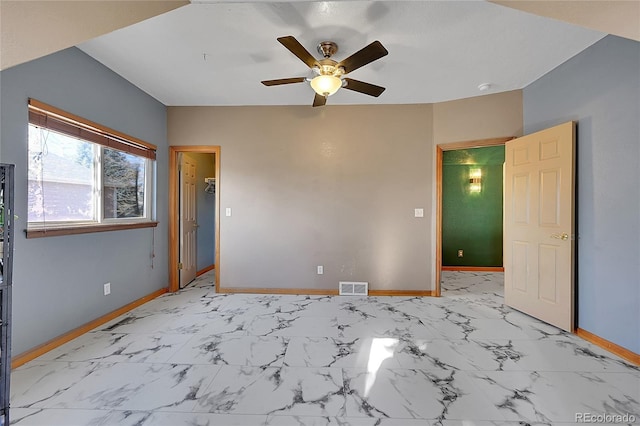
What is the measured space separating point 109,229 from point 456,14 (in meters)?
3.61

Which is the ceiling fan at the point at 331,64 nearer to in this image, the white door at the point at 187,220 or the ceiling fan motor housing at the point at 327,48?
the ceiling fan motor housing at the point at 327,48

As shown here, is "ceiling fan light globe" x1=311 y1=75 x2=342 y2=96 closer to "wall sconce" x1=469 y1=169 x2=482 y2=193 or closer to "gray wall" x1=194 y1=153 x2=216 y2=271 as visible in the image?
"gray wall" x1=194 y1=153 x2=216 y2=271

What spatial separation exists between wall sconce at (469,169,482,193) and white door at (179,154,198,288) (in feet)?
17.1

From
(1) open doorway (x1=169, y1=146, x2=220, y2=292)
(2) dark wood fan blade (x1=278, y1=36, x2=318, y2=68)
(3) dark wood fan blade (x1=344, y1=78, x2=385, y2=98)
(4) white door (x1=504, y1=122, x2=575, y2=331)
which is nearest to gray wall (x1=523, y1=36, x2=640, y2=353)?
(4) white door (x1=504, y1=122, x2=575, y2=331)

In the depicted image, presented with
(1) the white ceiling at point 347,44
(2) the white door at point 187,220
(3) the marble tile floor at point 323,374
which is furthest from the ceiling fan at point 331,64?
(2) the white door at point 187,220

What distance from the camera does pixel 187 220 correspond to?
3.77 m

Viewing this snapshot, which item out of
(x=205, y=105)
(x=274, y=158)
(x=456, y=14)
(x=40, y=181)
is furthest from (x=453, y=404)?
(x=205, y=105)

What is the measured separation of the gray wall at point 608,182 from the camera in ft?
6.26

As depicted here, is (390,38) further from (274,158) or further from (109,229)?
(109,229)

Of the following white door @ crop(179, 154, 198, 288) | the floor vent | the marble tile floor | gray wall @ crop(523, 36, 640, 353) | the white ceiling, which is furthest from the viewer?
white door @ crop(179, 154, 198, 288)

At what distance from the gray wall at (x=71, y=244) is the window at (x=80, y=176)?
0.10 m

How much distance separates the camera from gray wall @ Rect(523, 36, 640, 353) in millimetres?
1907

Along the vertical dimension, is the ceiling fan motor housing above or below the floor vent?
above

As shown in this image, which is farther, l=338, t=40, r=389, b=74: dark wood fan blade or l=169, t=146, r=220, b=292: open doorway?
l=169, t=146, r=220, b=292: open doorway
